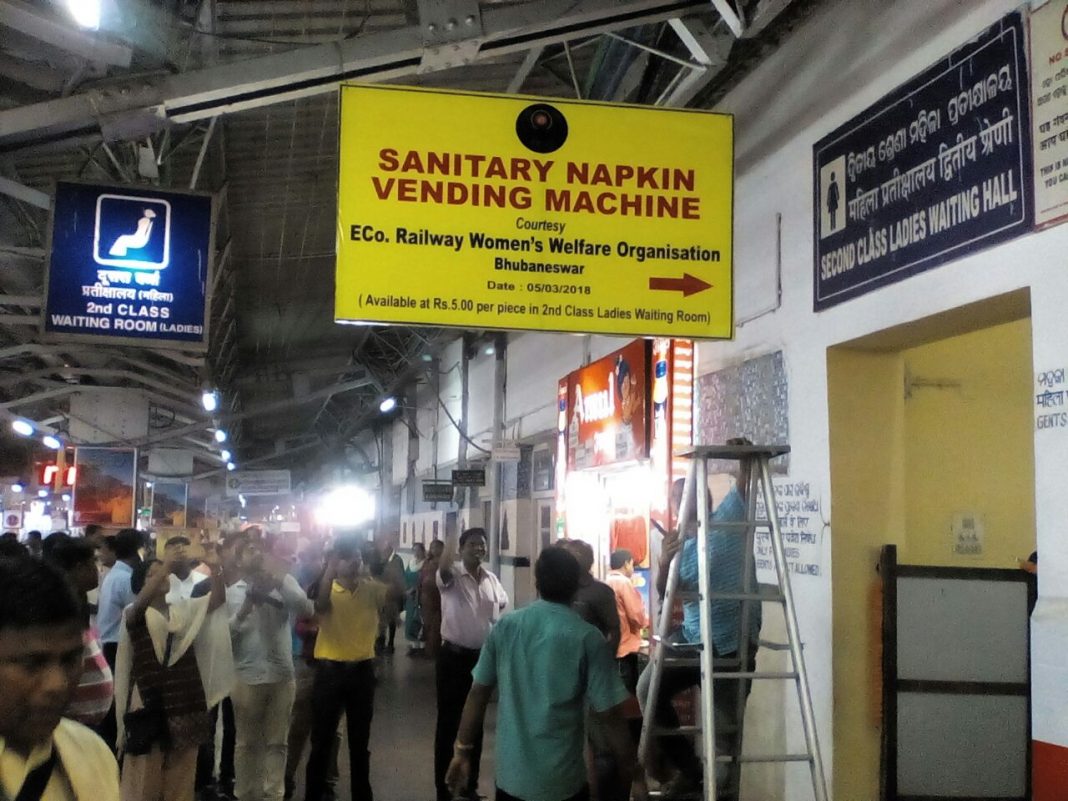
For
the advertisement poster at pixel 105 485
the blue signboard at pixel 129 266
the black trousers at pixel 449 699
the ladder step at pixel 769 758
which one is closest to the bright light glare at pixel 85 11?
the blue signboard at pixel 129 266

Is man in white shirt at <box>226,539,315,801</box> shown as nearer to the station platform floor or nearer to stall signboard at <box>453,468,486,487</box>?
the station platform floor

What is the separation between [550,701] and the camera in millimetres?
4125

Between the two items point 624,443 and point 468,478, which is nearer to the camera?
point 624,443

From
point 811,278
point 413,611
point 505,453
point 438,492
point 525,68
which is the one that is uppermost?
point 525,68

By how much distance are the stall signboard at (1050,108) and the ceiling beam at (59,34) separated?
17.4ft

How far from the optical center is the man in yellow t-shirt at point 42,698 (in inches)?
75.7

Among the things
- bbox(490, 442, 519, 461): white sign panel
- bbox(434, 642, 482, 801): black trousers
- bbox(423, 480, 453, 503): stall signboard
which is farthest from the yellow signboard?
bbox(423, 480, 453, 503): stall signboard

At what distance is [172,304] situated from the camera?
879 centimetres

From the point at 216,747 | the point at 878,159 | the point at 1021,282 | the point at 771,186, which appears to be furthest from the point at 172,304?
the point at 1021,282

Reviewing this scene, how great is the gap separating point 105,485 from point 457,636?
1334cm

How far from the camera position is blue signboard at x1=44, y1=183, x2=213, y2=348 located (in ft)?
27.5

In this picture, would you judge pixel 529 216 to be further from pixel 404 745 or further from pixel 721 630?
pixel 404 745

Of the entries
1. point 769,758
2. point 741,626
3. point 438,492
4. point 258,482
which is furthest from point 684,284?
point 258,482

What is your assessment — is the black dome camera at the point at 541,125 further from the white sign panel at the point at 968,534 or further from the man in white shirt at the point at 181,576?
the white sign panel at the point at 968,534
